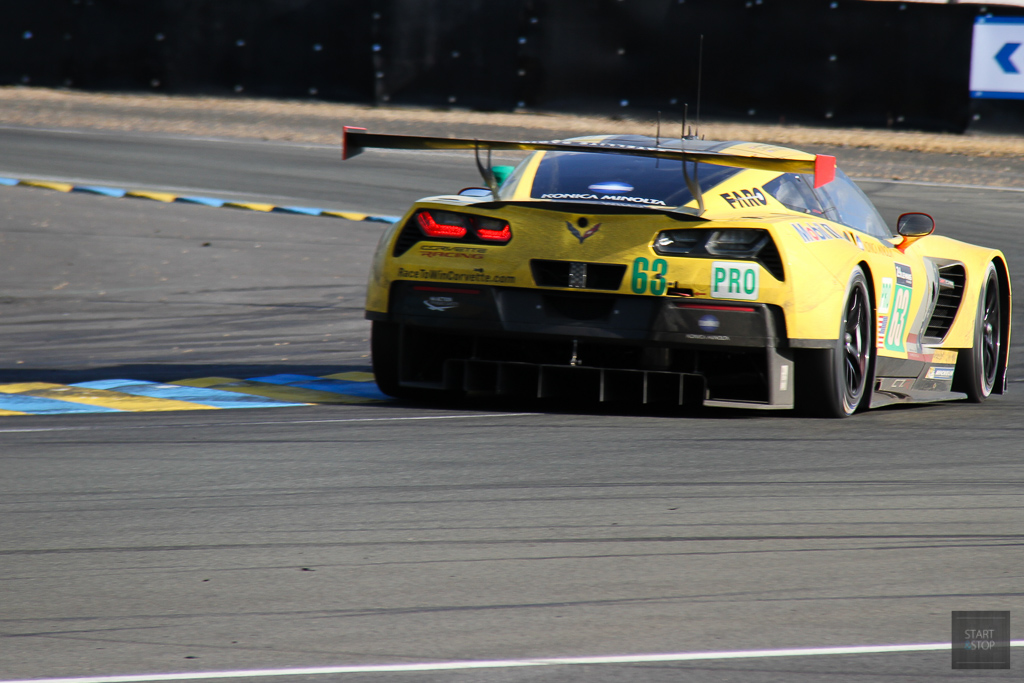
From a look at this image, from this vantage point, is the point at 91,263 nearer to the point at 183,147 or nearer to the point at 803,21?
the point at 183,147

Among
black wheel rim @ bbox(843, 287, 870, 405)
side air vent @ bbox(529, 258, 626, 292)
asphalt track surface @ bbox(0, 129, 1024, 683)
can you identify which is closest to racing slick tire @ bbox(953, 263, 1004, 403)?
asphalt track surface @ bbox(0, 129, 1024, 683)

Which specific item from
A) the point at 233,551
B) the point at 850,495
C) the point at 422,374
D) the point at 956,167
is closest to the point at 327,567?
the point at 233,551

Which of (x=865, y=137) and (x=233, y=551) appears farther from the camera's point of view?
(x=865, y=137)

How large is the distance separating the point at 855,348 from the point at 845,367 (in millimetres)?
118

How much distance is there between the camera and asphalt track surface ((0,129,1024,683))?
3604 mm

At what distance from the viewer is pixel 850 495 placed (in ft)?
17.1

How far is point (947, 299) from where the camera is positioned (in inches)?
323

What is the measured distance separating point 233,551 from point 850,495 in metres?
2.11

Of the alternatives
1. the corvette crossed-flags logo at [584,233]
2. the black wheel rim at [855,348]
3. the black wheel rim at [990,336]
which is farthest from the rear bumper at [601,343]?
the black wheel rim at [990,336]

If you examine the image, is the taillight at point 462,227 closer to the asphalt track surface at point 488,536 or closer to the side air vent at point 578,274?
the side air vent at point 578,274

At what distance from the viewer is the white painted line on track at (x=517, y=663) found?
335 cm

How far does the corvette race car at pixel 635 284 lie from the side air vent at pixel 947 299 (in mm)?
906
